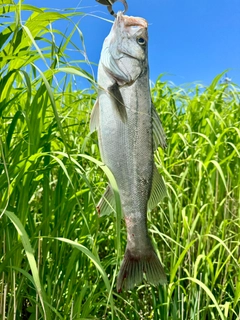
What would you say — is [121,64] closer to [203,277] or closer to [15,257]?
[15,257]

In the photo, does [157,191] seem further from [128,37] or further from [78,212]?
[78,212]

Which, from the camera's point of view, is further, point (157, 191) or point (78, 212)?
point (78, 212)

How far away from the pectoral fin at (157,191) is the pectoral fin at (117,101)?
0.16 meters

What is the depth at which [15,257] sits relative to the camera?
4.37 feet

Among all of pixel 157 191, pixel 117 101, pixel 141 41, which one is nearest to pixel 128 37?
pixel 141 41

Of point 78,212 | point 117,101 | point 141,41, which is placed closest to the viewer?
point 117,101

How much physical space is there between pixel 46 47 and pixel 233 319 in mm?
1414

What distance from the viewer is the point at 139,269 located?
0.99 metres

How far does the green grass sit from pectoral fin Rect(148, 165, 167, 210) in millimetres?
79

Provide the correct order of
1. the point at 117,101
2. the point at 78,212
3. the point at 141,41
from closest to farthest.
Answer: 1. the point at 117,101
2. the point at 141,41
3. the point at 78,212

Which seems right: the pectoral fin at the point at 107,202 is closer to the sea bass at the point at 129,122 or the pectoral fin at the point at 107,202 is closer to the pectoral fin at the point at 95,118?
the sea bass at the point at 129,122

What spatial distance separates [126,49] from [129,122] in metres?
0.14

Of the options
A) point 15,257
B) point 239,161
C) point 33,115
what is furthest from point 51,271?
point 239,161

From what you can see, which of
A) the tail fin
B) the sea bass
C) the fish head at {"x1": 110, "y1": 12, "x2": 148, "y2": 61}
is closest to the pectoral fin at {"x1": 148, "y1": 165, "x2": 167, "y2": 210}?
the sea bass
